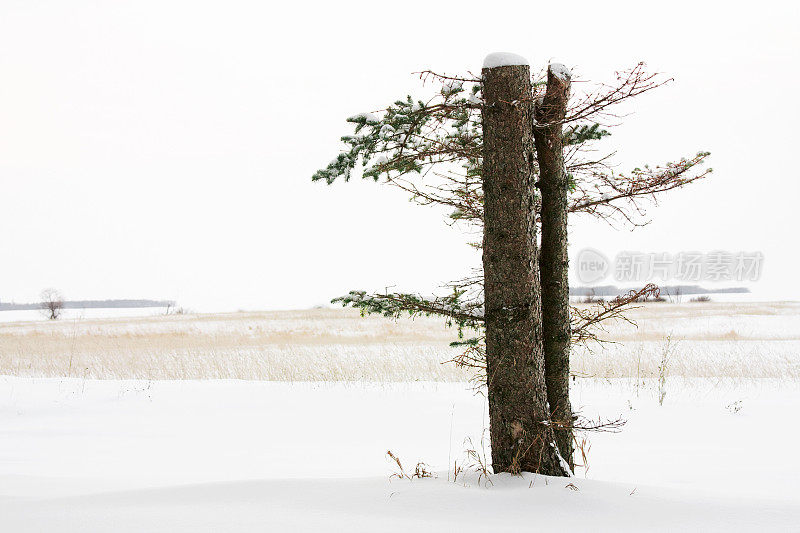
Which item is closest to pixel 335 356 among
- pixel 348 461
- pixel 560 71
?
pixel 348 461

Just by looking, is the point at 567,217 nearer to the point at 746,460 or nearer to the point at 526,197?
the point at 526,197

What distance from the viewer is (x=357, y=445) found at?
7984 millimetres

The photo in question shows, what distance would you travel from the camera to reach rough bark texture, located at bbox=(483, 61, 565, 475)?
184 inches

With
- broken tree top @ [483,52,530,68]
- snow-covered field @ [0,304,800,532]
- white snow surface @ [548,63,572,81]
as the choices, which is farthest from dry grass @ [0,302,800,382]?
broken tree top @ [483,52,530,68]

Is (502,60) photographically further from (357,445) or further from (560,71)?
(357,445)

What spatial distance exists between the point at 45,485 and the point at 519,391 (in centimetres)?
400

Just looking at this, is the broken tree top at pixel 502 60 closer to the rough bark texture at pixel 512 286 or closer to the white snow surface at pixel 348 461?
the rough bark texture at pixel 512 286

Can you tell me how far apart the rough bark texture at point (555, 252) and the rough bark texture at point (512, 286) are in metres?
0.50

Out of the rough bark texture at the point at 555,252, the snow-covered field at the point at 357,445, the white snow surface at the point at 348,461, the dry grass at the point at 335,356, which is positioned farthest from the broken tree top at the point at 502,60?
the dry grass at the point at 335,356

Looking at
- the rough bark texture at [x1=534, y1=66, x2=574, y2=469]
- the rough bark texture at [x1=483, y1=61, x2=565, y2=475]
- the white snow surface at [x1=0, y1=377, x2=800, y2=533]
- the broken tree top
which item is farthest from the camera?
the rough bark texture at [x1=534, y1=66, x2=574, y2=469]

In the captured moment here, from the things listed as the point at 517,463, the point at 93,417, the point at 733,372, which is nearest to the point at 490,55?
the point at 517,463

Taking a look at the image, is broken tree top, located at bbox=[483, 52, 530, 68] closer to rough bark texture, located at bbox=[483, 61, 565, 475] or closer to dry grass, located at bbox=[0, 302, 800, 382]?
rough bark texture, located at bbox=[483, 61, 565, 475]

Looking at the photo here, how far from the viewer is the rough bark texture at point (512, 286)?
4680mm

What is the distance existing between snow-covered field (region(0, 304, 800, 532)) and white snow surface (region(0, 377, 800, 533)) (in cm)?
2
